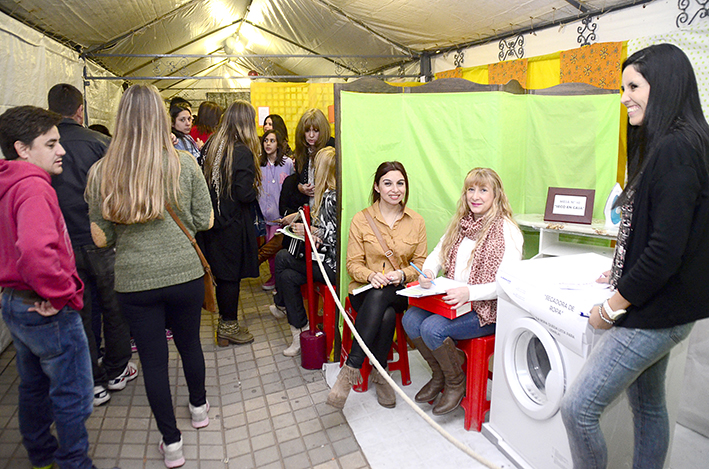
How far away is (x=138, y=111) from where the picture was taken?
189 cm

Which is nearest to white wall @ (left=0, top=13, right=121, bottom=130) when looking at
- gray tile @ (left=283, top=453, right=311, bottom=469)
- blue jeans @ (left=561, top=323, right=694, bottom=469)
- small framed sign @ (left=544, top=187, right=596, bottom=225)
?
gray tile @ (left=283, top=453, right=311, bottom=469)

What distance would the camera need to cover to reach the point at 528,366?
2090 mm

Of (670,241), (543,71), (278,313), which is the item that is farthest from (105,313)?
(543,71)

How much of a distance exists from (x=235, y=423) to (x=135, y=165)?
1.44m

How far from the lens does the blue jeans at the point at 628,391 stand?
4.59 feet

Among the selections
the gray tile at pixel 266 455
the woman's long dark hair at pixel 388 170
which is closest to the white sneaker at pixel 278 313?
the woman's long dark hair at pixel 388 170

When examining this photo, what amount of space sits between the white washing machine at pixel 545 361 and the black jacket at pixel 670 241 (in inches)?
10.5

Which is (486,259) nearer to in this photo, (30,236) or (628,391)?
(628,391)

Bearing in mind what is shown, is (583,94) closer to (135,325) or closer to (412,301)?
(412,301)

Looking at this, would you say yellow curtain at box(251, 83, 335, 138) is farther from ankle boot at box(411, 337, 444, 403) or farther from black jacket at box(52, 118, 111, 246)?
ankle boot at box(411, 337, 444, 403)

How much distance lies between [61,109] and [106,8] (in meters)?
2.49

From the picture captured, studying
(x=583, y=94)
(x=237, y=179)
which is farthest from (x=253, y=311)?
(x=583, y=94)

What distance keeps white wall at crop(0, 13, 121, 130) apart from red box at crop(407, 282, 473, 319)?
3050 mm

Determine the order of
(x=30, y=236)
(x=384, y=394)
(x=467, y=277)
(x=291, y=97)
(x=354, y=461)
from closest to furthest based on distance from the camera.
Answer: (x=30, y=236) < (x=354, y=461) < (x=467, y=277) < (x=384, y=394) < (x=291, y=97)
